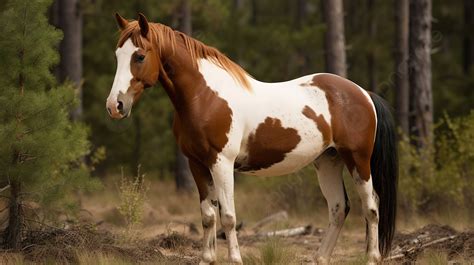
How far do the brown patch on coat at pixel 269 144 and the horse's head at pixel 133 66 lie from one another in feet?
3.49

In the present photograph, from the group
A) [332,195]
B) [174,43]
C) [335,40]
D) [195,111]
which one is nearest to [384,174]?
[332,195]

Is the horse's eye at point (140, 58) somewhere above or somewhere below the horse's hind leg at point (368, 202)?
above

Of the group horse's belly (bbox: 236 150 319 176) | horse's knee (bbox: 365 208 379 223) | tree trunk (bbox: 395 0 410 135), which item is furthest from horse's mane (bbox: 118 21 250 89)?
tree trunk (bbox: 395 0 410 135)

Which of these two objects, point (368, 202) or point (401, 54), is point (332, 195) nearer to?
point (368, 202)

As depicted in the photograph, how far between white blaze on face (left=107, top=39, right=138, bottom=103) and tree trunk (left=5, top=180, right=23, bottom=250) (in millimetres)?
1998

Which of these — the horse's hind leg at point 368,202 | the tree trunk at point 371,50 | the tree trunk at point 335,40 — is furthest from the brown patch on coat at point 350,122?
the tree trunk at point 371,50

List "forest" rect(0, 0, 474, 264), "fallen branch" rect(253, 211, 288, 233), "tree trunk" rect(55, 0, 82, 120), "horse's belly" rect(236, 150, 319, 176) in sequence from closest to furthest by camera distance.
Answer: "horse's belly" rect(236, 150, 319, 176), "forest" rect(0, 0, 474, 264), "fallen branch" rect(253, 211, 288, 233), "tree trunk" rect(55, 0, 82, 120)

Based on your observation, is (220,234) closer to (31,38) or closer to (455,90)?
(31,38)

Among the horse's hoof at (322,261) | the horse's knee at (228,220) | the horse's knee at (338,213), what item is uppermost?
the horse's knee at (228,220)

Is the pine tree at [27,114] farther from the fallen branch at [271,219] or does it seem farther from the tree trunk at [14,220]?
the fallen branch at [271,219]

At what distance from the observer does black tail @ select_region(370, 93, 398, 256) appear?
766cm

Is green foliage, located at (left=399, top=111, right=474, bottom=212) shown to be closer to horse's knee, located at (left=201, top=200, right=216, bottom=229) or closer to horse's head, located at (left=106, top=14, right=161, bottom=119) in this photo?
horse's knee, located at (left=201, top=200, right=216, bottom=229)

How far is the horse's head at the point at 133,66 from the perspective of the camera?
640 centimetres

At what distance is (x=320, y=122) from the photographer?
282 inches
